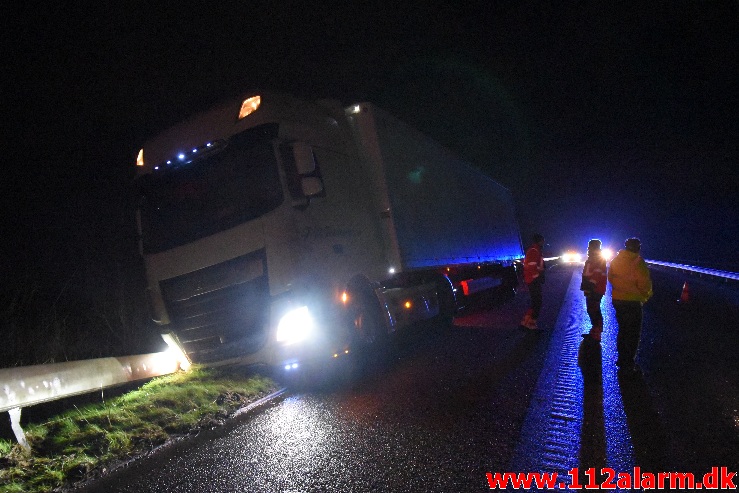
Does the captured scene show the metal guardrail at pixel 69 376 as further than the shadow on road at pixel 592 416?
Yes

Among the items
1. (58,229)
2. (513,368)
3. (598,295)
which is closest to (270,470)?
(513,368)

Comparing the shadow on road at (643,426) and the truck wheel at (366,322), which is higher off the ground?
the truck wheel at (366,322)

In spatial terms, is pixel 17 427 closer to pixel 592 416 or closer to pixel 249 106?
pixel 249 106

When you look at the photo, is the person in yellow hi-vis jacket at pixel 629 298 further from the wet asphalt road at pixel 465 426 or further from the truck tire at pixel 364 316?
the truck tire at pixel 364 316

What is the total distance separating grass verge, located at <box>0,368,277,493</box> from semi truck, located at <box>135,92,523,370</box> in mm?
453

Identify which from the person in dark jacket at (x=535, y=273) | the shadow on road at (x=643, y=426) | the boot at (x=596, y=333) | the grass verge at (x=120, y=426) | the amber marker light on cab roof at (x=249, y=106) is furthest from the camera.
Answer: the person in dark jacket at (x=535, y=273)

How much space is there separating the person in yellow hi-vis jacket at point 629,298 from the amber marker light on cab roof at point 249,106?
4638mm

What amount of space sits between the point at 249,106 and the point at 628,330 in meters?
5.10

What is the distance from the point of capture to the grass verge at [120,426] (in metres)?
3.86

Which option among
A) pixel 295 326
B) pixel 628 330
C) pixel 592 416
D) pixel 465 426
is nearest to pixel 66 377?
pixel 295 326

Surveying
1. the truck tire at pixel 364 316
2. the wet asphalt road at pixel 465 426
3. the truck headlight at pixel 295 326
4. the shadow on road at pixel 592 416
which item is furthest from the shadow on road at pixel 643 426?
the truck headlight at pixel 295 326

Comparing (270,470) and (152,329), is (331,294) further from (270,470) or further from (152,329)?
(152,329)

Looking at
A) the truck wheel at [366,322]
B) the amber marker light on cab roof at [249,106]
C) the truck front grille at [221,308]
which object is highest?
the amber marker light on cab roof at [249,106]

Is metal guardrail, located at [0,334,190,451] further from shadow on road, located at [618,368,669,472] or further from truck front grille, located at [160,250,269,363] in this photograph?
shadow on road, located at [618,368,669,472]
